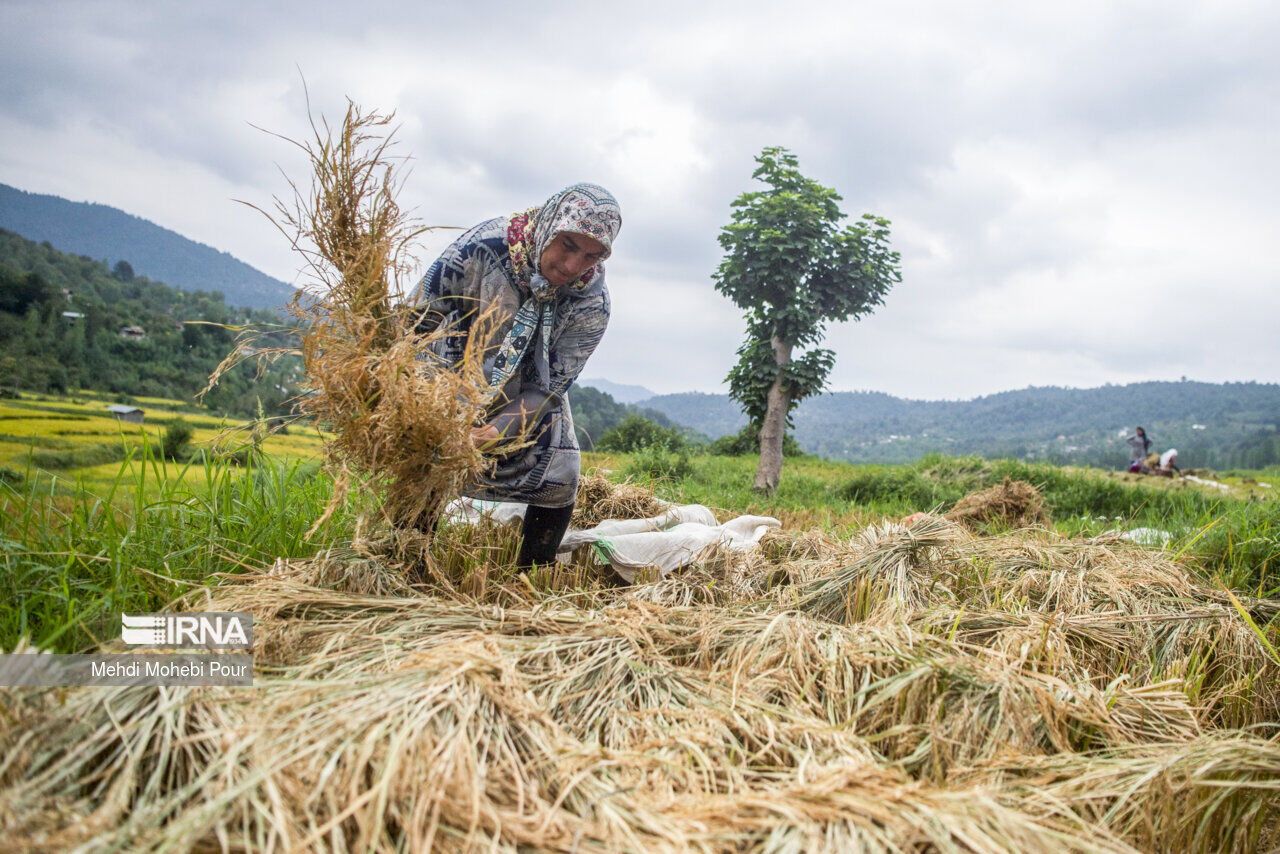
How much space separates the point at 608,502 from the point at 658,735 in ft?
8.70

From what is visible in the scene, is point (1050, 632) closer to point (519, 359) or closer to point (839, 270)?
point (519, 359)

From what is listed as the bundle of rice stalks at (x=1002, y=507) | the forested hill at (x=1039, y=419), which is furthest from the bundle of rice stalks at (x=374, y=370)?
the forested hill at (x=1039, y=419)

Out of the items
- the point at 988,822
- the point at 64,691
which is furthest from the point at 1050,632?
the point at 64,691

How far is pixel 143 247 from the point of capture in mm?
30188

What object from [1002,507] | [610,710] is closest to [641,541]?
[610,710]

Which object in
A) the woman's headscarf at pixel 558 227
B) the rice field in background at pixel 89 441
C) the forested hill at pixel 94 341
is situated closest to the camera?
the rice field in background at pixel 89 441

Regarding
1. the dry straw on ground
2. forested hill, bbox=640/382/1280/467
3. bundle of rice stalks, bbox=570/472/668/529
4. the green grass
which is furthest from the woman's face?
forested hill, bbox=640/382/1280/467

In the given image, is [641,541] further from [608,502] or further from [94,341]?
[94,341]

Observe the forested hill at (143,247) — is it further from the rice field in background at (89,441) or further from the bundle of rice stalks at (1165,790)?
the bundle of rice stalks at (1165,790)

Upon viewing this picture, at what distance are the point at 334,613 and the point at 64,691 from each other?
23.4 inches

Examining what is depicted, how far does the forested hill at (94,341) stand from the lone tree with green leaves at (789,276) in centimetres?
580

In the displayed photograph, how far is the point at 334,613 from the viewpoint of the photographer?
1.68m

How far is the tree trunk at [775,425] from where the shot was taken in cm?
835

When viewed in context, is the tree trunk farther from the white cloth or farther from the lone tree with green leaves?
the white cloth
